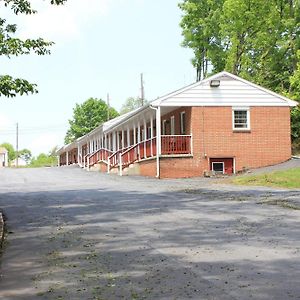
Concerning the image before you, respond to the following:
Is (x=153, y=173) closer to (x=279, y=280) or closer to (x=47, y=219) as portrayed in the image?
(x=47, y=219)

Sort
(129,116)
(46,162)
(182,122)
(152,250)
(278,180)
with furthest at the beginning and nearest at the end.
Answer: (46,162), (129,116), (182,122), (278,180), (152,250)

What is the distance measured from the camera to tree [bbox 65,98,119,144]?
339ft

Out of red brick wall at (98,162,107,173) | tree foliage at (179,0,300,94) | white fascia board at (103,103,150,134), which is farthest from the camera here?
tree foliage at (179,0,300,94)

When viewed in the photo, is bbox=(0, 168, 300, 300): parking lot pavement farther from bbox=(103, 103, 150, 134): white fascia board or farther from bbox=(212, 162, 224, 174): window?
bbox=(103, 103, 150, 134): white fascia board

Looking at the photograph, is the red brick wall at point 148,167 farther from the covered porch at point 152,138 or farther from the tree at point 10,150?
the tree at point 10,150

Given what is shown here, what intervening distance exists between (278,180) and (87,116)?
84.9m

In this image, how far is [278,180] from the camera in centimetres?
2206

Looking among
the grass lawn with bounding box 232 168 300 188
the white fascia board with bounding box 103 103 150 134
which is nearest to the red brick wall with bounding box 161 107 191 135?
the white fascia board with bounding box 103 103 150 134

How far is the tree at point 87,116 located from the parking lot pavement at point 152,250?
88.8 metres

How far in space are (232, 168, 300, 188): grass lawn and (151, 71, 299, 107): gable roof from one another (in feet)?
22.7

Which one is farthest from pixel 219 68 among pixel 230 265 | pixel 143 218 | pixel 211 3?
pixel 230 265

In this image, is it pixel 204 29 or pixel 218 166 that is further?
pixel 204 29

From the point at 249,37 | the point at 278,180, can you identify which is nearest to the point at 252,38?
the point at 249,37

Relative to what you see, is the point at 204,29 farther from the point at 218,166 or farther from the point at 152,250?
the point at 152,250
